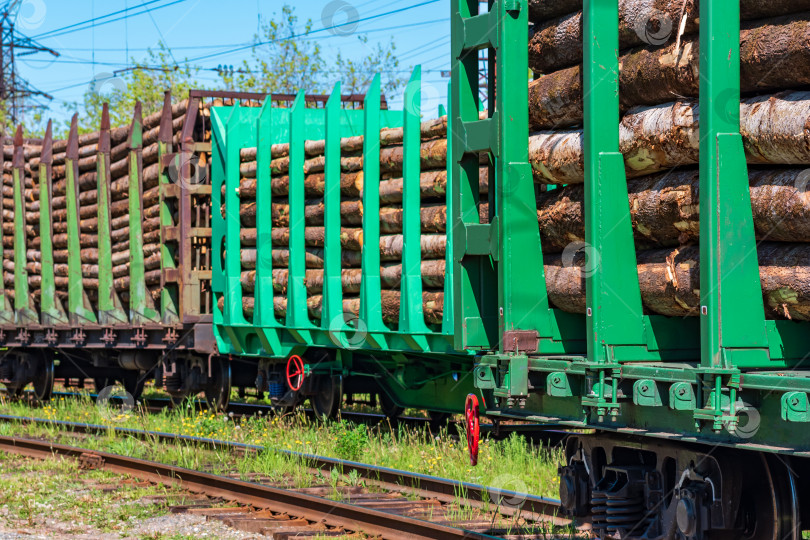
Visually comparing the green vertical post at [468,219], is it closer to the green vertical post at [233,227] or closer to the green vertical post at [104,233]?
the green vertical post at [233,227]

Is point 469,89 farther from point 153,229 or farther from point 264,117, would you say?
point 153,229

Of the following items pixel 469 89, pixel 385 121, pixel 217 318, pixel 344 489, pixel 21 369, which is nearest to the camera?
pixel 469 89

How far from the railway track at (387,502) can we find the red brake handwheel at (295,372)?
7.13 ft

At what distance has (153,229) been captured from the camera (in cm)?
1561

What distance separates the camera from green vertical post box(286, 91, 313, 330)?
12.7m

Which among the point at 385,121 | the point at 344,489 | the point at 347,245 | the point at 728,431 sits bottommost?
the point at 344,489

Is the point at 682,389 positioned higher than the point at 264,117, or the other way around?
the point at 264,117

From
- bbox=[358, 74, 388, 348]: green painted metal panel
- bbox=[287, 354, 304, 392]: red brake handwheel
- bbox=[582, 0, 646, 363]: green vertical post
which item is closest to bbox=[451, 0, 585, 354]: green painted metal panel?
bbox=[582, 0, 646, 363]: green vertical post

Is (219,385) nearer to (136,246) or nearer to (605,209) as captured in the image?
(136,246)

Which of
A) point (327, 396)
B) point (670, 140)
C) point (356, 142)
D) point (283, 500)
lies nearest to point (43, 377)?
point (327, 396)

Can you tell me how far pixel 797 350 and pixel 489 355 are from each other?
160cm

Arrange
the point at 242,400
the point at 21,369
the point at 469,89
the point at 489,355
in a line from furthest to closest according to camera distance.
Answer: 1. the point at 21,369
2. the point at 242,400
3. the point at 469,89
4. the point at 489,355

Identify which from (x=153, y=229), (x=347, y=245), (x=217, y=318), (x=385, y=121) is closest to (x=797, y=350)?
(x=347, y=245)

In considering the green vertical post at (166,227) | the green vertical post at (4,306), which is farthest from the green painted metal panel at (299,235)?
the green vertical post at (4,306)
